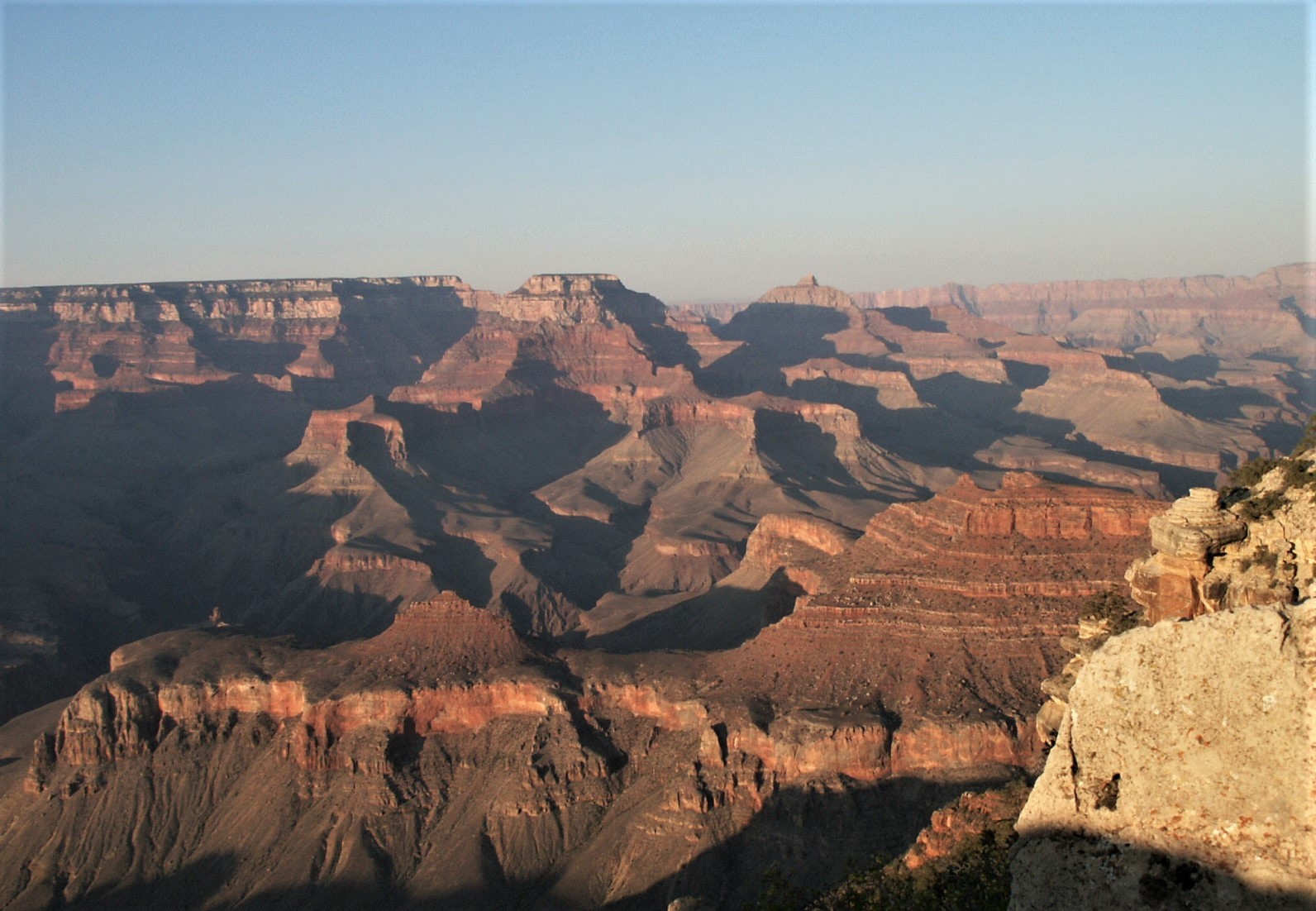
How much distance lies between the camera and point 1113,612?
98.2 feet

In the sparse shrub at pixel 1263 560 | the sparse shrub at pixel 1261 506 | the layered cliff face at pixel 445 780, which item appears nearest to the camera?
the sparse shrub at pixel 1263 560

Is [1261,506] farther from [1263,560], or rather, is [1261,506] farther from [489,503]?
[489,503]

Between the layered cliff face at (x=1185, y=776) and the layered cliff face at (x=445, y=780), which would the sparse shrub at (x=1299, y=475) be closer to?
the layered cliff face at (x=1185, y=776)

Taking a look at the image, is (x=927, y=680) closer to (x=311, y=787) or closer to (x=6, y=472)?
(x=311, y=787)

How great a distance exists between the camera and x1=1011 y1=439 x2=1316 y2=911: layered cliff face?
14.2 meters

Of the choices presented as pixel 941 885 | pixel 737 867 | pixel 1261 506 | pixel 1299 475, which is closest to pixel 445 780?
pixel 737 867

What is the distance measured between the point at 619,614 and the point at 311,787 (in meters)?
42.2

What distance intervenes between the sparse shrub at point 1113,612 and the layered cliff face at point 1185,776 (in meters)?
13.4

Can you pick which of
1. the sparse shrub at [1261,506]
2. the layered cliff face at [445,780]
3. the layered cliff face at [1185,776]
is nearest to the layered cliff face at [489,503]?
the layered cliff face at [445,780]

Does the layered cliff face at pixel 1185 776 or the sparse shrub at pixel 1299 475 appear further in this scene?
the sparse shrub at pixel 1299 475

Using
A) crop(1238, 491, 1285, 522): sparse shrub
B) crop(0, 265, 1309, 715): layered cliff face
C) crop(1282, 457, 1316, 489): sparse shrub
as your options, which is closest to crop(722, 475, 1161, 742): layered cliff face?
crop(0, 265, 1309, 715): layered cliff face

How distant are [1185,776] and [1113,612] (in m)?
15.8

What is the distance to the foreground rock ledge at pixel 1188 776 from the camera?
1414 centimetres

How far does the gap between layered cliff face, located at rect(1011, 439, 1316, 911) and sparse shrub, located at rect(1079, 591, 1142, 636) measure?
1342cm
